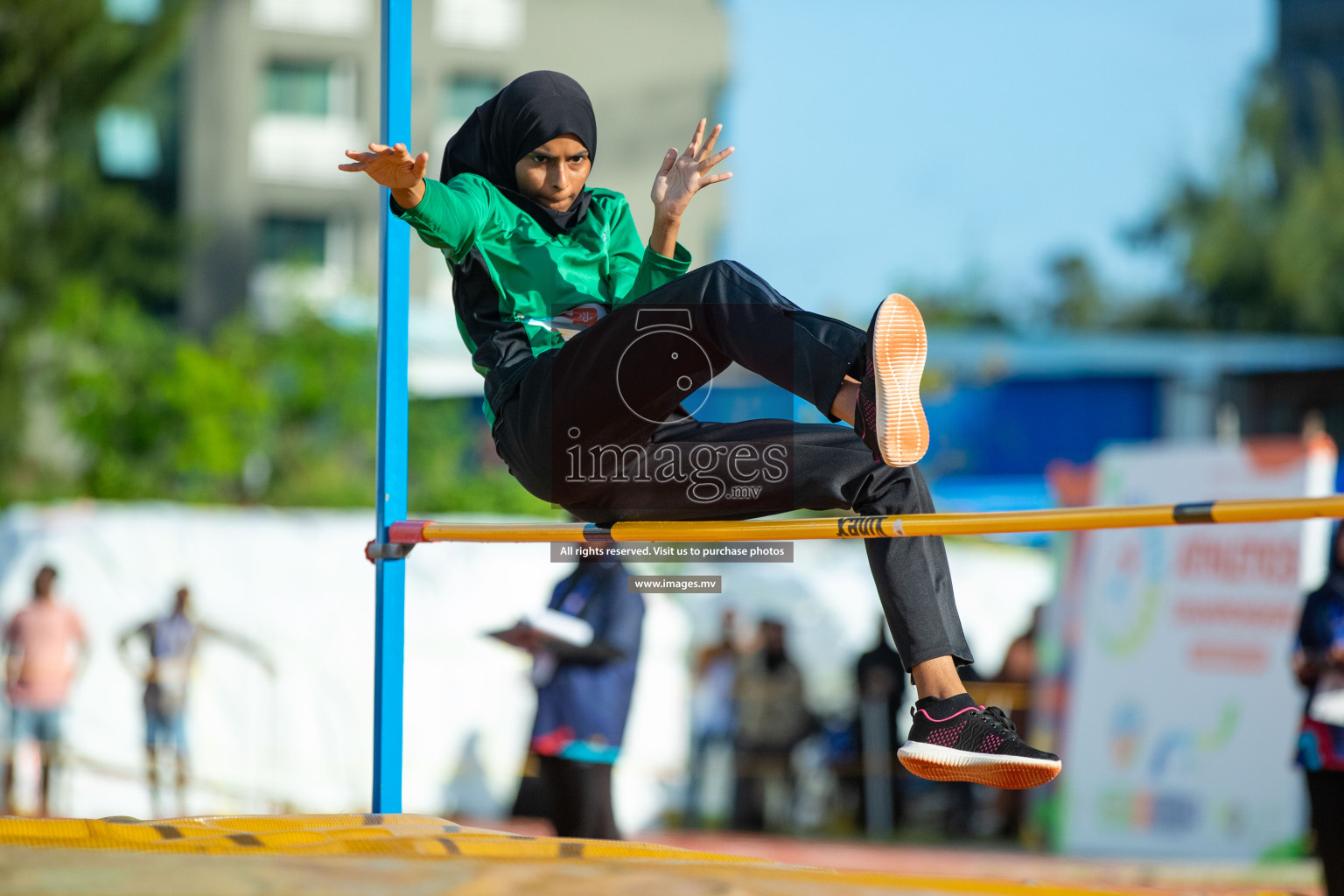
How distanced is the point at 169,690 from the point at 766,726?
351cm

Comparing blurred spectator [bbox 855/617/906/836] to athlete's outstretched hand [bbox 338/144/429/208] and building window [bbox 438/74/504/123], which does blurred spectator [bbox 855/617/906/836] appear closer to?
building window [bbox 438/74/504/123]

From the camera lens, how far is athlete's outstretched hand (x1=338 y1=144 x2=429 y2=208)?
2.69 metres

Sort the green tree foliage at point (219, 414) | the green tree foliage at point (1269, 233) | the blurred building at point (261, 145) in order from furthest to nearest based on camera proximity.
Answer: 1. the green tree foliage at point (1269, 233)
2. the blurred building at point (261, 145)
3. the green tree foliage at point (219, 414)

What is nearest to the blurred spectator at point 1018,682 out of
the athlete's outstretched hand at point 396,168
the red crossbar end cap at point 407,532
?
the red crossbar end cap at point 407,532

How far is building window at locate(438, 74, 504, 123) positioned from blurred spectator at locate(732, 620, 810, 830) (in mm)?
5261

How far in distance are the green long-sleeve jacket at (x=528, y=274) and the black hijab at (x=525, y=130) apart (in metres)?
0.04

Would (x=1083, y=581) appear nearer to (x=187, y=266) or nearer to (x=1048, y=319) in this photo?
(x=187, y=266)

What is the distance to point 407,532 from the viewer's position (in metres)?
3.28

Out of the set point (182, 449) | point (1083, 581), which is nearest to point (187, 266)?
point (182, 449)

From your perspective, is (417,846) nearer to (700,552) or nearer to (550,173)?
(700,552)

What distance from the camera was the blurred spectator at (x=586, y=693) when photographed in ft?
14.2

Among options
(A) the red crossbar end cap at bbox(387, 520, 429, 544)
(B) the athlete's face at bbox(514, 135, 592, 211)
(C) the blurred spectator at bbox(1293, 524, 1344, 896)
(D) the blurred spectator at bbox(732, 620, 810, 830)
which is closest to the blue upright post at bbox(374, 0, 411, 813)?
(A) the red crossbar end cap at bbox(387, 520, 429, 544)

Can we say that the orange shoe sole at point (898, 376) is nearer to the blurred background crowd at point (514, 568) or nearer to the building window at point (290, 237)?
the blurred background crowd at point (514, 568)

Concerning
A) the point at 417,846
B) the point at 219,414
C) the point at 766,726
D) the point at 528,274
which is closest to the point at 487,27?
the point at 528,274
